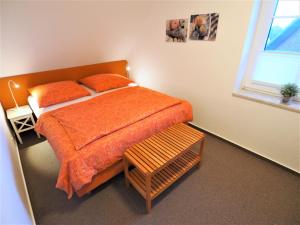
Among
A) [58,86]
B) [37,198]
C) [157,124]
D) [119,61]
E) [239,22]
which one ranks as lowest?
[37,198]

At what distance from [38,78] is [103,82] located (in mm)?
943

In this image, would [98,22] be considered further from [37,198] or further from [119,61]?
[37,198]

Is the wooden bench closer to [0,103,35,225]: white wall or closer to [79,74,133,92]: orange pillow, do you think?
[0,103,35,225]: white wall

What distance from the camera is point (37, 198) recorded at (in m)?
1.54

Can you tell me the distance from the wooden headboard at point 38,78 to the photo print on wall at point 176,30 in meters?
1.29

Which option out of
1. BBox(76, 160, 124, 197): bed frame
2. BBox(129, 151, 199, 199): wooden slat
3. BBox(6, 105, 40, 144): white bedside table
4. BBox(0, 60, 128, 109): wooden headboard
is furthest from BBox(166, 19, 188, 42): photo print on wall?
BBox(6, 105, 40, 144): white bedside table

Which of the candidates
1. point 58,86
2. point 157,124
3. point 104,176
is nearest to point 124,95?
point 157,124

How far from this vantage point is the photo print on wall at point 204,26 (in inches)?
75.7

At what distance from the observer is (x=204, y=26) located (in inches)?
79.7

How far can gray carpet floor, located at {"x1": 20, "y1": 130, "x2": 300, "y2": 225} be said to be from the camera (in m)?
1.37

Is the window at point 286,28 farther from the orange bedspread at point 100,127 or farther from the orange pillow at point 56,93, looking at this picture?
the orange pillow at point 56,93

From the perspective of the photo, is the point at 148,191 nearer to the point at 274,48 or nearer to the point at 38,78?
the point at 274,48

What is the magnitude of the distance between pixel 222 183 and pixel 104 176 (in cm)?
118

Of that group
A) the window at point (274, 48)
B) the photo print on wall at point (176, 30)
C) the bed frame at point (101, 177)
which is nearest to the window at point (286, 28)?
the window at point (274, 48)
